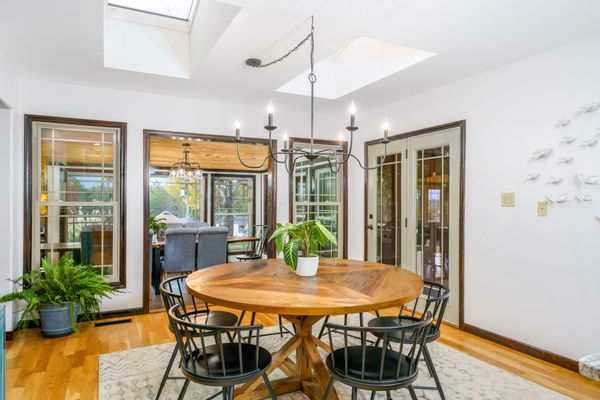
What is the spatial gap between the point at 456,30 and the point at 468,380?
239 centimetres

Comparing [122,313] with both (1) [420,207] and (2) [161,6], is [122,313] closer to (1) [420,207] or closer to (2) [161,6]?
(2) [161,6]

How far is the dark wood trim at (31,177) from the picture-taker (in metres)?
3.53

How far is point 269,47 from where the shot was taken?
2836 mm

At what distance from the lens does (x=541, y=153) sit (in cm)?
292

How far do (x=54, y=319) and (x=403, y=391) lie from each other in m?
3.00

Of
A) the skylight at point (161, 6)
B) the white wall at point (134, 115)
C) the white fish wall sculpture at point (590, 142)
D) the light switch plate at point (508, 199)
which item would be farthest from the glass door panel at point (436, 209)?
the skylight at point (161, 6)

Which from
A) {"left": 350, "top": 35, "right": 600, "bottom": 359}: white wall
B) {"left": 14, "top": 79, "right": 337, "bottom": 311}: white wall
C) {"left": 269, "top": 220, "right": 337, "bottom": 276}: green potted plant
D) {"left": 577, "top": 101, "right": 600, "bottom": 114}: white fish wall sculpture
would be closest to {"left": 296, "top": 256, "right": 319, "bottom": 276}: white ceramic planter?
{"left": 269, "top": 220, "right": 337, "bottom": 276}: green potted plant

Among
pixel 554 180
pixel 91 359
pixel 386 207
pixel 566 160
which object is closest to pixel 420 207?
pixel 386 207

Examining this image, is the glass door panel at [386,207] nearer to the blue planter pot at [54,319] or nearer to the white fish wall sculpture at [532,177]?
the white fish wall sculpture at [532,177]

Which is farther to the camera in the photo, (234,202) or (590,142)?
(234,202)

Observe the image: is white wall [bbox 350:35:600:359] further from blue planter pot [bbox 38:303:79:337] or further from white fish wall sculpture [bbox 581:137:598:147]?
blue planter pot [bbox 38:303:79:337]

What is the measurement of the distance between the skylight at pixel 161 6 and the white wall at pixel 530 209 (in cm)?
255

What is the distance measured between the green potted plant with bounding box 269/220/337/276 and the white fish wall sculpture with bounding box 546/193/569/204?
1.81 meters

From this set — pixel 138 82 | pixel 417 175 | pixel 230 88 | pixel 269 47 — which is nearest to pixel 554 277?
pixel 417 175
